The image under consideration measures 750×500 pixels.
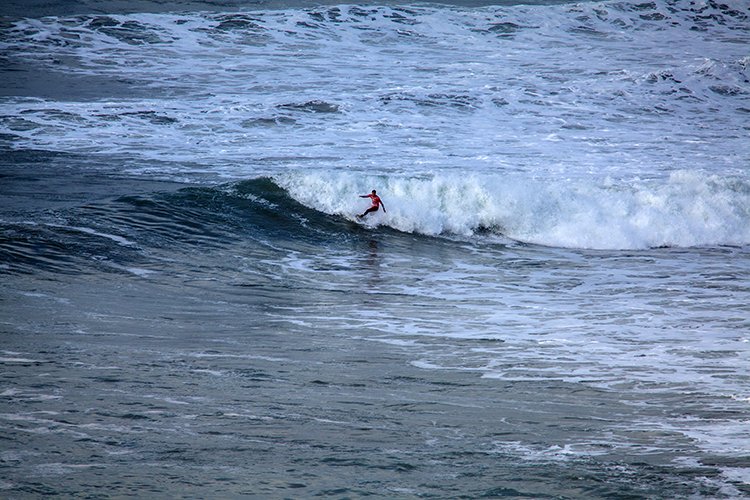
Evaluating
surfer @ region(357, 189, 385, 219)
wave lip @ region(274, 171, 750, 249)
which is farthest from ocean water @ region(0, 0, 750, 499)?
surfer @ region(357, 189, 385, 219)

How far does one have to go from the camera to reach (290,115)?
20422 mm

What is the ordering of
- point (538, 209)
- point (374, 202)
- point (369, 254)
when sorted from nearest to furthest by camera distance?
point (369, 254), point (374, 202), point (538, 209)

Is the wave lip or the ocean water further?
the wave lip

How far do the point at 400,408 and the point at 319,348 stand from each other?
6.12 ft

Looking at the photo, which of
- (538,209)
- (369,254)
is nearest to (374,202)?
(369,254)

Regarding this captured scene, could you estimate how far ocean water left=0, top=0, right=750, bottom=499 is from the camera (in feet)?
19.3

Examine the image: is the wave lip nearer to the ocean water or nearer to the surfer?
the ocean water

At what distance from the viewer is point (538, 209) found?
16.2m

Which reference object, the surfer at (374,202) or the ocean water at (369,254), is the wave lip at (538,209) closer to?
the ocean water at (369,254)

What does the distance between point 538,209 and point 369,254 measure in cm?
385

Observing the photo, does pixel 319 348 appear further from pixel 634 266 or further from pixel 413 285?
pixel 634 266

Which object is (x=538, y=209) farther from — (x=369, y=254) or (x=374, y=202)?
(x=369, y=254)

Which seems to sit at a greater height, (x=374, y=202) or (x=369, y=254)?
(x=374, y=202)

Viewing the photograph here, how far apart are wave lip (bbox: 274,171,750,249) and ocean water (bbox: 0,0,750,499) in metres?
0.06
